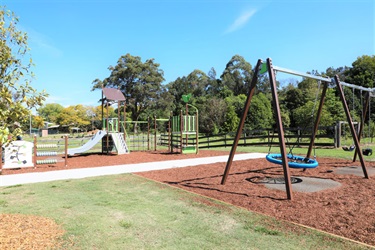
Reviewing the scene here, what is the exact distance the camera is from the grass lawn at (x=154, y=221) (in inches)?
133

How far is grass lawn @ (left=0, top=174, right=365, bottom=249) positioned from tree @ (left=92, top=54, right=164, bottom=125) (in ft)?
166

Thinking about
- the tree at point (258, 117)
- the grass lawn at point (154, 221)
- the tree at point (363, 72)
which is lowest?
the grass lawn at point (154, 221)

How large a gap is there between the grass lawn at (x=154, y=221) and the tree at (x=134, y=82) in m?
50.7

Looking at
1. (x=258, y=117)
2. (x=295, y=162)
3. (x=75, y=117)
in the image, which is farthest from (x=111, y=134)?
(x=75, y=117)

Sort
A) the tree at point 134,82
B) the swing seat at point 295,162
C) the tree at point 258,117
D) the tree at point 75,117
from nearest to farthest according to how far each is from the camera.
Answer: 1. the swing seat at point 295,162
2. the tree at point 258,117
3. the tree at point 134,82
4. the tree at point 75,117

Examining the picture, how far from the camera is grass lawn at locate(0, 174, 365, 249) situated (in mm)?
3377

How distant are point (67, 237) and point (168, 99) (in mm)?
55463

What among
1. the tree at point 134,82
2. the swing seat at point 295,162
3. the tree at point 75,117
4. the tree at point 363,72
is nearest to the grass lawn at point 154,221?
the swing seat at point 295,162

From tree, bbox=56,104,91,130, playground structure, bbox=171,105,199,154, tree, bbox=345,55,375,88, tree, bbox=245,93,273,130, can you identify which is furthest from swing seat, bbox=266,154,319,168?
tree, bbox=56,104,91,130

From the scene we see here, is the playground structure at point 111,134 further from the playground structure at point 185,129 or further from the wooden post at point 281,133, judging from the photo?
the wooden post at point 281,133

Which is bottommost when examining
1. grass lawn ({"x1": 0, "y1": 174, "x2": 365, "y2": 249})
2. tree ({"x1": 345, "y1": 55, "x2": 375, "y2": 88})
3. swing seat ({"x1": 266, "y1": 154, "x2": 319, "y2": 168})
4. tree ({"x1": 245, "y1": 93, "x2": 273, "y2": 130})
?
grass lawn ({"x1": 0, "y1": 174, "x2": 365, "y2": 249})

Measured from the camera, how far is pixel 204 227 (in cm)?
395

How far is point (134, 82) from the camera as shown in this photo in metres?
56.9

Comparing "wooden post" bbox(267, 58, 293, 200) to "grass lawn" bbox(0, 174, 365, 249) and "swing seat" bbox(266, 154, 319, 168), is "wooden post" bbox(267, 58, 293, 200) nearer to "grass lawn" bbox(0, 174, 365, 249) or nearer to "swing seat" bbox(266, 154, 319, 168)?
"swing seat" bbox(266, 154, 319, 168)
